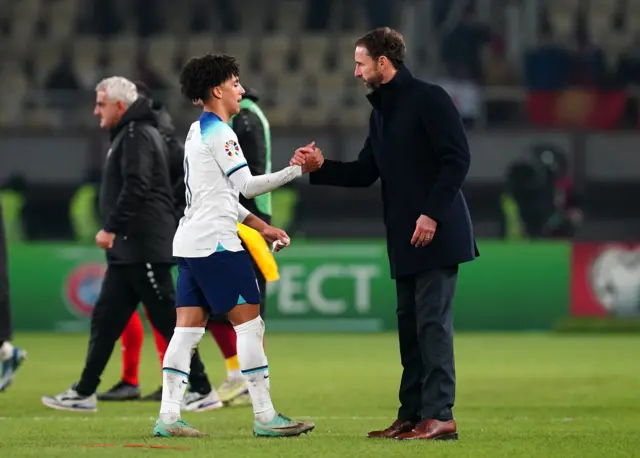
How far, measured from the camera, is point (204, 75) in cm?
736

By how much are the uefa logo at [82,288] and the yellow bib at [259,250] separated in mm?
10254

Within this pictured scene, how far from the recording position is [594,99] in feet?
71.4

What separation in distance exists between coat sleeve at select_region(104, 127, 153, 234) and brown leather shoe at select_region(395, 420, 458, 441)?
301cm

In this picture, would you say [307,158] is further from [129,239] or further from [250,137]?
[129,239]

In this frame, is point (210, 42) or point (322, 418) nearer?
point (322, 418)

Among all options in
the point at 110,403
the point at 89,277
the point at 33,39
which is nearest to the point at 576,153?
the point at 89,277

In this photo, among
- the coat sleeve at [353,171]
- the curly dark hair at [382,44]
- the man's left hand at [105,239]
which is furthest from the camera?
the man's left hand at [105,239]

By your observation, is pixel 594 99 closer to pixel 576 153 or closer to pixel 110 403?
Answer: pixel 576 153

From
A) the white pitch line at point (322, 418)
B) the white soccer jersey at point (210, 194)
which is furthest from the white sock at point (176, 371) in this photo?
the white pitch line at point (322, 418)

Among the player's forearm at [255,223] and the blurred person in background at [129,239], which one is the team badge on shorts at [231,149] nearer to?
the player's forearm at [255,223]

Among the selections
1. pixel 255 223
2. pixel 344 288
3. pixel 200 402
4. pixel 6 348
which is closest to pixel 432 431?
pixel 255 223

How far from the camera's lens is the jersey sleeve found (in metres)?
7.18

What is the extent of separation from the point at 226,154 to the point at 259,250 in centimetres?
63

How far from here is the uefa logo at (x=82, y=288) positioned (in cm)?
1769
